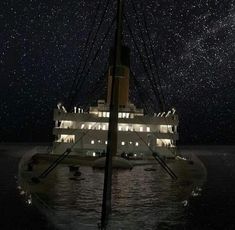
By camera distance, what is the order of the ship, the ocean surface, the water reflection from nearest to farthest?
the ship → the water reflection → the ocean surface

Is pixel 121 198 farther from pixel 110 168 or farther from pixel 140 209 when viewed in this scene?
pixel 110 168

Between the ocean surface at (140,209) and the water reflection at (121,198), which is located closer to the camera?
the water reflection at (121,198)

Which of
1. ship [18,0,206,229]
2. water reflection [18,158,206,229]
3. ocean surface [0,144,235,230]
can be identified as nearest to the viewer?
ship [18,0,206,229]

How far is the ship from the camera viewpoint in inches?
760

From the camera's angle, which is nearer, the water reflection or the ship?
the ship

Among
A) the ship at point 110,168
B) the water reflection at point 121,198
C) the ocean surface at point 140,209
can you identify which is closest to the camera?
the ship at point 110,168

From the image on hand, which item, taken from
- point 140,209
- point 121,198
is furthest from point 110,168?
Result: point 121,198

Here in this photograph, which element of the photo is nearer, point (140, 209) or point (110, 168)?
point (110, 168)

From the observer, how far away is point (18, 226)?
68.8 ft

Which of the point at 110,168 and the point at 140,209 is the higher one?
the point at 110,168

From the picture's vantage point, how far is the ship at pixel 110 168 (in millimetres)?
19306

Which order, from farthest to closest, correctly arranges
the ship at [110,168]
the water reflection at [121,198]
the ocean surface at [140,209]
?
the ocean surface at [140,209], the water reflection at [121,198], the ship at [110,168]

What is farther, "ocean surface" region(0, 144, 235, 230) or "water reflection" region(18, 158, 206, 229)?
"ocean surface" region(0, 144, 235, 230)

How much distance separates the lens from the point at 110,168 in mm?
15844
